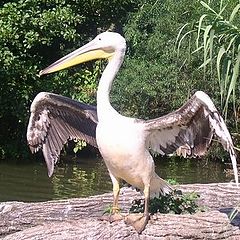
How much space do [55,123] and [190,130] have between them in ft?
4.38

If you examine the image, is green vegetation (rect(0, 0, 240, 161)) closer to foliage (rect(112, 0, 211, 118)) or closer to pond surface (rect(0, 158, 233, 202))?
foliage (rect(112, 0, 211, 118))

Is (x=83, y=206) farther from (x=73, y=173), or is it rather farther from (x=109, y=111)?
(x=73, y=173)

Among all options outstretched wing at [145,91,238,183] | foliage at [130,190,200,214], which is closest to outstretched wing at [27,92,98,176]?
outstretched wing at [145,91,238,183]

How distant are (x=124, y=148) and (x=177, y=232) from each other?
74 centimetres

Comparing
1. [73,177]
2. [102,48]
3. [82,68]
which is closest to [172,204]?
[102,48]

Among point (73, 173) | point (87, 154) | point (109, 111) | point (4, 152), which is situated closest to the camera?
Answer: point (109, 111)

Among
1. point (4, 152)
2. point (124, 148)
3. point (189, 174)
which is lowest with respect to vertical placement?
point (189, 174)

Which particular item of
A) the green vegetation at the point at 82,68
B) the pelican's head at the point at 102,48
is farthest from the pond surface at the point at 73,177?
the pelican's head at the point at 102,48

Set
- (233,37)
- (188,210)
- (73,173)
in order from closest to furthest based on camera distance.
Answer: (233,37) → (188,210) → (73,173)

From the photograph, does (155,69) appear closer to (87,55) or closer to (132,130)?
(87,55)

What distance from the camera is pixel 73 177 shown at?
43.8ft

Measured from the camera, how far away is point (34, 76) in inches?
569

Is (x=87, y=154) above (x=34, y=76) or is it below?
below

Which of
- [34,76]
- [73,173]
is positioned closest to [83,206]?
[73,173]
